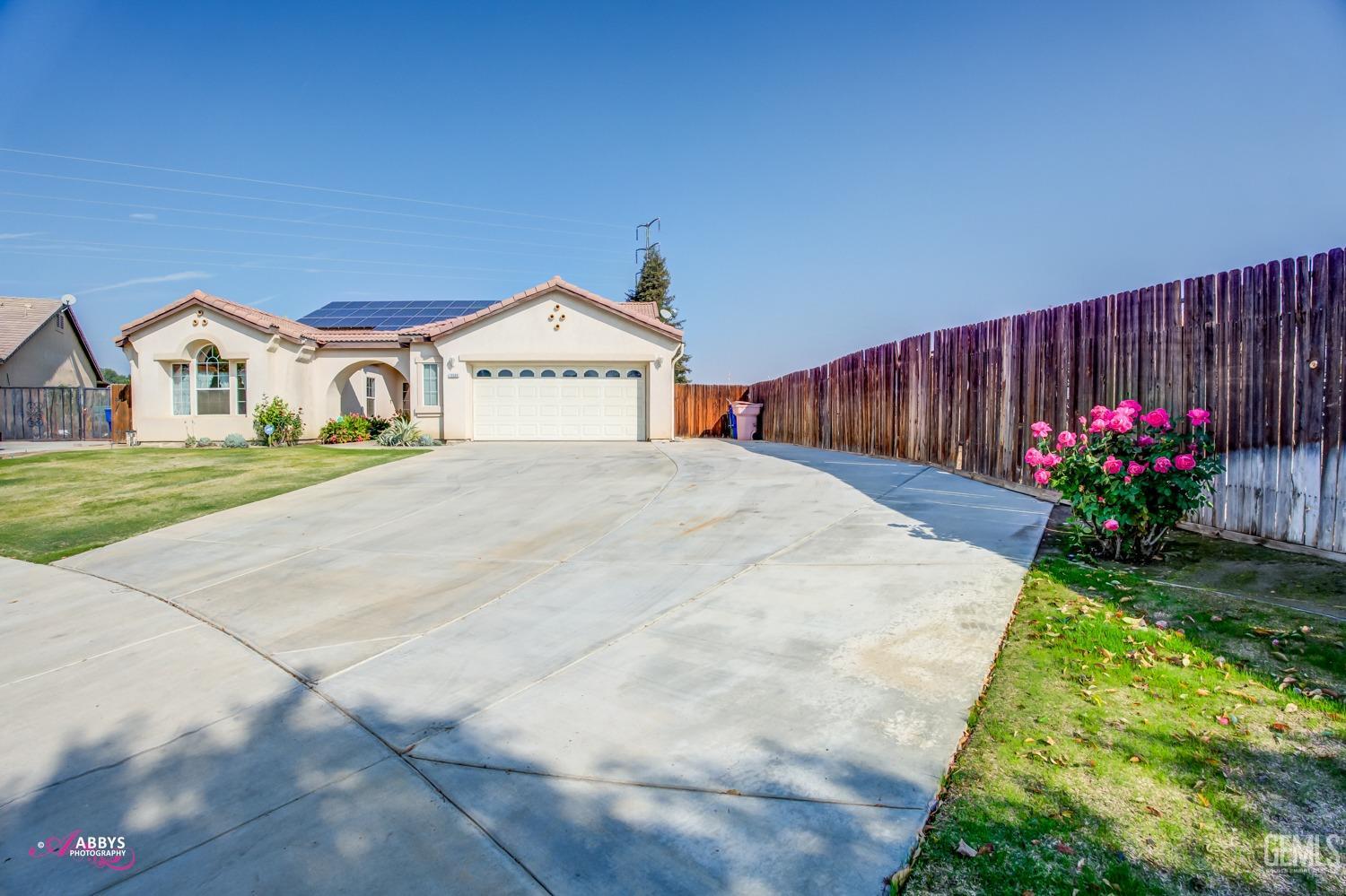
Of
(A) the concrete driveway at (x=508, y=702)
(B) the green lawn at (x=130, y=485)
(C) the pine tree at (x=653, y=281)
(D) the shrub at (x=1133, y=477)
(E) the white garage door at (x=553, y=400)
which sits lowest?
(A) the concrete driveway at (x=508, y=702)

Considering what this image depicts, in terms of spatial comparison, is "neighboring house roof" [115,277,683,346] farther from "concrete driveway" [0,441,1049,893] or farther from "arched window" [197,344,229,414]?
"concrete driveway" [0,441,1049,893]

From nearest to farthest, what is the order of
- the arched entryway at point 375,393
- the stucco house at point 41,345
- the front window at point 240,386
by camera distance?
the front window at point 240,386, the arched entryway at point 375,393, the stucco house at point 41,345

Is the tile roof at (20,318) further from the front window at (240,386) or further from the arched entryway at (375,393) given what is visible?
the arched entryway at (375,393)

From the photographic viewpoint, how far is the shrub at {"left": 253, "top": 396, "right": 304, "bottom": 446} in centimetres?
1852

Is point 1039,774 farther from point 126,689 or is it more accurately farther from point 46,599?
point 46,599

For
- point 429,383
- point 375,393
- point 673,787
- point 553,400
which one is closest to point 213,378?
point 375,393

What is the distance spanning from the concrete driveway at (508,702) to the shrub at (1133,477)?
696mm

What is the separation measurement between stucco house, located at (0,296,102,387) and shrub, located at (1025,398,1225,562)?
32.0 metres

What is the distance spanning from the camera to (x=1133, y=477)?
506cm

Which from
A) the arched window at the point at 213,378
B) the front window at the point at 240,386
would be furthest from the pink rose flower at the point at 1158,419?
the arched window at the point at 213,378

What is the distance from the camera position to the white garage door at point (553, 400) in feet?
61.5

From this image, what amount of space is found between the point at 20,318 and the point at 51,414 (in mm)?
Result: 5647

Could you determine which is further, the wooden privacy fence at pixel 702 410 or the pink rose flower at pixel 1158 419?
the wooden privacy fence at pixel 702 410

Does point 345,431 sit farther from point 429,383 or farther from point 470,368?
point 470,368
